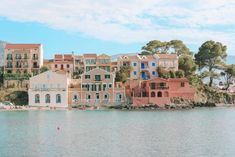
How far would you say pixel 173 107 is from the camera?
75.5 meters

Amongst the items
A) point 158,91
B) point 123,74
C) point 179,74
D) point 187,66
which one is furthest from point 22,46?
point 187,66

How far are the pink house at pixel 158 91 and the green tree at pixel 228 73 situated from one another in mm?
14759

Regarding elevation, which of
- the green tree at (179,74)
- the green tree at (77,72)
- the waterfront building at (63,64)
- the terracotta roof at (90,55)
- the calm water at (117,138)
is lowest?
the calm water at (117,138)

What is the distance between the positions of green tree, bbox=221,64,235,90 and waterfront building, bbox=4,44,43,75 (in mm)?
33442

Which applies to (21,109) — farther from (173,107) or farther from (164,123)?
(164,123)

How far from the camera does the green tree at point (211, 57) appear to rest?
286ft

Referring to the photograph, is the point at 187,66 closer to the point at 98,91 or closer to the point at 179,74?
the point at 179,74

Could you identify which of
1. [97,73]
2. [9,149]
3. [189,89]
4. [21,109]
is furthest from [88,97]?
[9,149]

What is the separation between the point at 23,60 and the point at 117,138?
1944 inches

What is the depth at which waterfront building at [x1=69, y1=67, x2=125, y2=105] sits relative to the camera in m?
77.1

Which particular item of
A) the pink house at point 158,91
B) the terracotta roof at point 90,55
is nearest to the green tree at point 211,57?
the pink house at point 158,91

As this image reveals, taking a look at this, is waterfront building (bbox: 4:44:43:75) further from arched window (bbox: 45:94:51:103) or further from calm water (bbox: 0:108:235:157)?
calm water (bbox: 0:108:235:157)

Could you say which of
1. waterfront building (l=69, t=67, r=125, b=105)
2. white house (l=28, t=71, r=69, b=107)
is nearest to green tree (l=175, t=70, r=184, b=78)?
waterfront building (l=69, t=67, r=125, b=105)

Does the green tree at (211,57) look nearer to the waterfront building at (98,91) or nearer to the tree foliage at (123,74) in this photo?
the tree foliage at (123,74)
